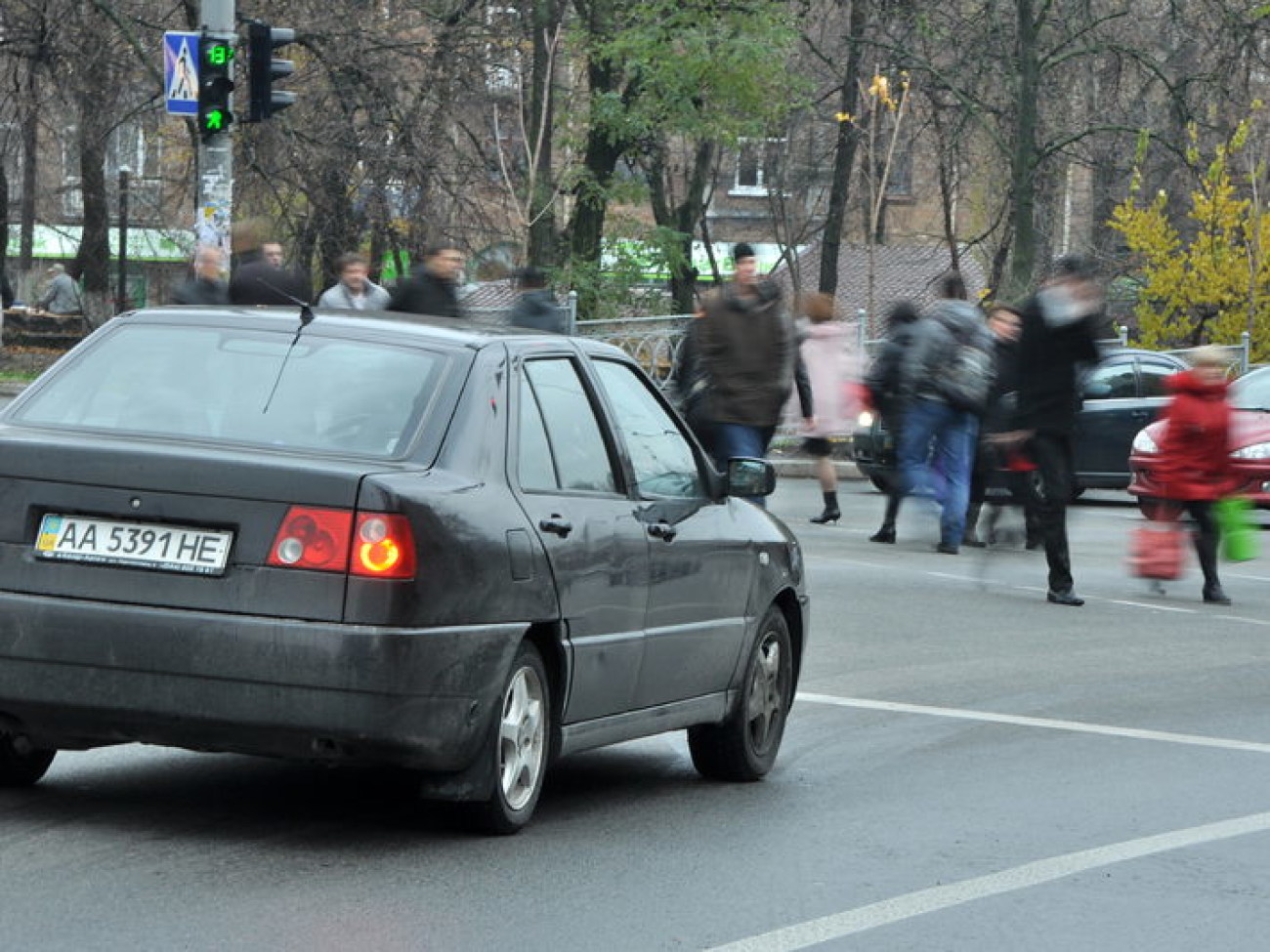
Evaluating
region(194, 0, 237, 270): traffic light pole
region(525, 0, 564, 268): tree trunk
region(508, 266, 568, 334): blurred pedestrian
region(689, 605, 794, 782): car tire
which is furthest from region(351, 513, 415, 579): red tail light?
region(525, 0, 564, 268): tree trunk

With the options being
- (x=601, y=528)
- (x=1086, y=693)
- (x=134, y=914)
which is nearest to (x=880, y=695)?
(x=1086, y=693)

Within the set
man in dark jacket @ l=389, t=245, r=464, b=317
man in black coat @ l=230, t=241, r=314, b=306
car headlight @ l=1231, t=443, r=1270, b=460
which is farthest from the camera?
car headlight @ l=1231, t=443, r=1270, b=460

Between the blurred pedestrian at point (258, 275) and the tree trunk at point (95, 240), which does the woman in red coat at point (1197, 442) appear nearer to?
the blurred pedestrian at point (258, 275)

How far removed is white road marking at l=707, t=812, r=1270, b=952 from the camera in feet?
19.6

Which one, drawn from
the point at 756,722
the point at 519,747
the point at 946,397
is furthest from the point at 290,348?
the point at 946,397

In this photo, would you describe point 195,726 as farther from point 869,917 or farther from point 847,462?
point 847,462

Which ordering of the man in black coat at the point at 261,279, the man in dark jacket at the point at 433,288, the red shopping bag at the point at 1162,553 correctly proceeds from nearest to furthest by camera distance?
the man in dark jacket at the point at 433,288 → the man in black coat at the point at 261,279 → the red shopping bag at the point at 1162,553

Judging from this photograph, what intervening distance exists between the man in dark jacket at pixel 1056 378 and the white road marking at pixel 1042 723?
15.4ft

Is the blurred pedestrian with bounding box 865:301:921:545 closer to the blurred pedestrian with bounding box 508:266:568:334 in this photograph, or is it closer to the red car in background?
the red car in background

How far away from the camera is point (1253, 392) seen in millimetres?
23109

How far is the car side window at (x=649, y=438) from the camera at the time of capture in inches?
313

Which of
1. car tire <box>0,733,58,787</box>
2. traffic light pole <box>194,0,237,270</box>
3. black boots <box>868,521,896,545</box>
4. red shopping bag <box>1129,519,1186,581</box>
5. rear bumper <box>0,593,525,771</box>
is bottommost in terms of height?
black boots <box>868,521,896,545</box>

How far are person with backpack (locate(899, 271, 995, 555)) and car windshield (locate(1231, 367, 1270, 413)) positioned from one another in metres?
5.47

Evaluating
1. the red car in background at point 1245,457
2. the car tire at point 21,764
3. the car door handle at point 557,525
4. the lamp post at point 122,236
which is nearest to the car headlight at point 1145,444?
the red car in background at point 1245,457
